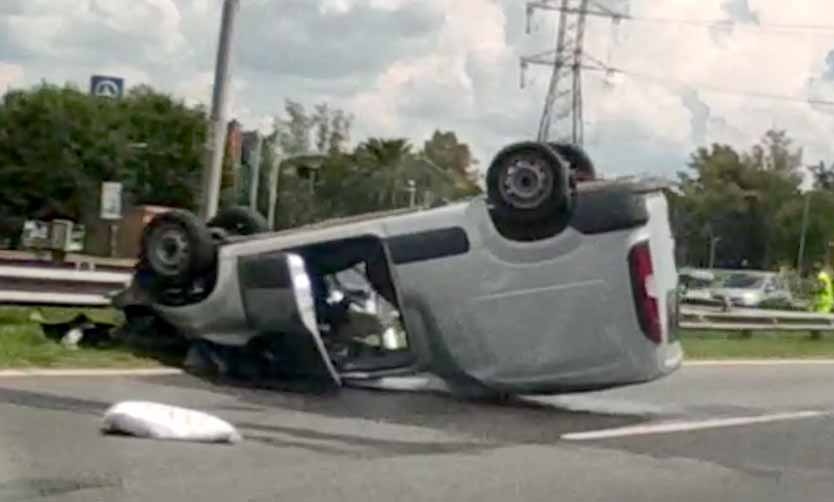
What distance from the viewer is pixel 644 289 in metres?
12.9

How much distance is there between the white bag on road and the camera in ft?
34.4

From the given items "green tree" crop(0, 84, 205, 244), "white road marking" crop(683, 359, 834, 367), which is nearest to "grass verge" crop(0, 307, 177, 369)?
"white road marking" crop(683, 359, 834, 367)

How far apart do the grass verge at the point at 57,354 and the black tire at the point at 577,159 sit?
3633 millimetres

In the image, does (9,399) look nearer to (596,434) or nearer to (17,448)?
(17,448)

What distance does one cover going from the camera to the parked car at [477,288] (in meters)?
12.9

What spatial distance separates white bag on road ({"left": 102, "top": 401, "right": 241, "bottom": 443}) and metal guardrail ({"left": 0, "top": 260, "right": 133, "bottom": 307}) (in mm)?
5410

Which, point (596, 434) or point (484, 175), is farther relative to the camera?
point (484, 175)

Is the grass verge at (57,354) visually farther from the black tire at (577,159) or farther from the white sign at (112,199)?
the white sign at (112,199)

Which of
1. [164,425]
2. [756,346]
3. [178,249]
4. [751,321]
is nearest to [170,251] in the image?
[178,249]

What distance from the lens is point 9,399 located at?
11773 mm

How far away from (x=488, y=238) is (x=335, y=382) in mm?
1729

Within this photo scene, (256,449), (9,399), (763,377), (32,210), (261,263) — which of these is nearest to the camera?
(256,449)

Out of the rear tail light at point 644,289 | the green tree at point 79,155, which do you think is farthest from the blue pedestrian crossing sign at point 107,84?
the green tree at point 79,155

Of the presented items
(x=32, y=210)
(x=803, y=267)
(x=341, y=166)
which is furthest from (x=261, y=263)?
(x=803, y=267)
